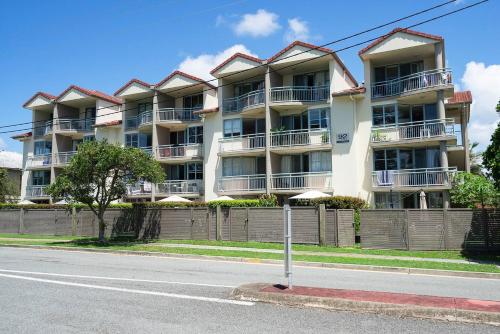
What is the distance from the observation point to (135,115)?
133 ft

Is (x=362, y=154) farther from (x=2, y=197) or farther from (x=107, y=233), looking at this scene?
(x=2, y=197)

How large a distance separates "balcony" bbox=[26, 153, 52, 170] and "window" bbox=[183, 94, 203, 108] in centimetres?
1585

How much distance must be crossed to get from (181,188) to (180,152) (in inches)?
121

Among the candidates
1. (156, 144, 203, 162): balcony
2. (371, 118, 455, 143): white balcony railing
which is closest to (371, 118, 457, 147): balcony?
(371, 118, 455, 143): white balcony railing

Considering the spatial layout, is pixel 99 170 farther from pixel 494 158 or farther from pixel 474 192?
pixel 474 192

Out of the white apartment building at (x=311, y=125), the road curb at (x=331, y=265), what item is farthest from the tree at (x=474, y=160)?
the road curb at (x=331, y=265)

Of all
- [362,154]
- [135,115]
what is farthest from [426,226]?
[135,115]

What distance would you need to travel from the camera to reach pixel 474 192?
23781mm

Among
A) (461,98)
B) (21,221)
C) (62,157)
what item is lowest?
(21,221)

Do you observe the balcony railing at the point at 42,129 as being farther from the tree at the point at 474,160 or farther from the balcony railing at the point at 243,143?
the tree at the point at 474,160

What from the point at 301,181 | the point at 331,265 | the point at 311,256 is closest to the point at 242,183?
the point at 301,181

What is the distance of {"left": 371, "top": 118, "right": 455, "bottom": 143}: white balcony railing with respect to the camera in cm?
2788

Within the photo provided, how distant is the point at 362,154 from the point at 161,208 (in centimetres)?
1380

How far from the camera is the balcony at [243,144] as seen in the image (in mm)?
32875
